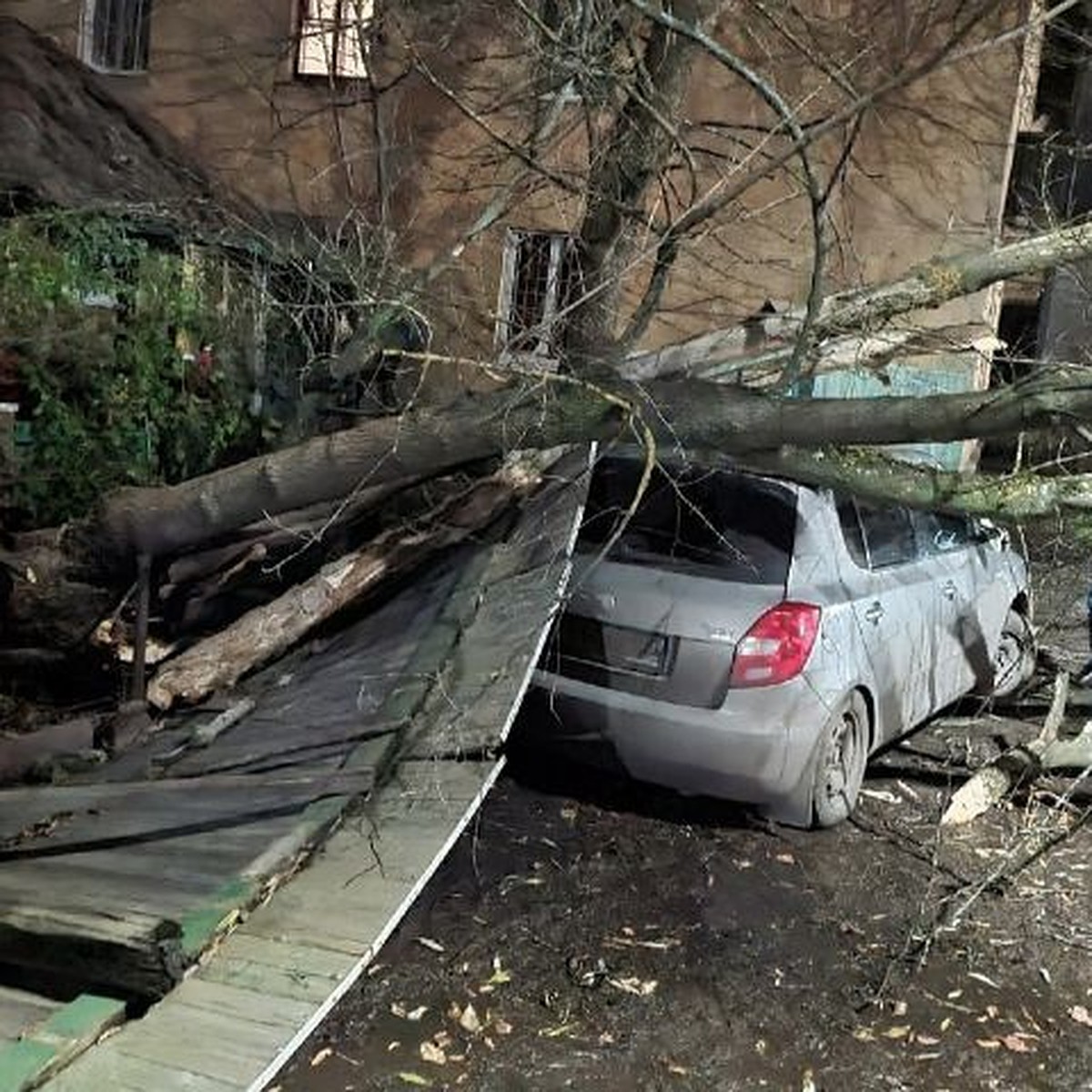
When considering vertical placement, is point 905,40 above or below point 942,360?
above

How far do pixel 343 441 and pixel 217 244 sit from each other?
659 cm

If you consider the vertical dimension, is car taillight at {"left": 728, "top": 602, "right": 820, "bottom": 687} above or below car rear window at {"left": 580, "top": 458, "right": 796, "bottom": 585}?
below

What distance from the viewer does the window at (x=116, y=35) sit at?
16.5m

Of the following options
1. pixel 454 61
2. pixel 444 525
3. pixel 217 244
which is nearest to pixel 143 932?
pixel 444 525

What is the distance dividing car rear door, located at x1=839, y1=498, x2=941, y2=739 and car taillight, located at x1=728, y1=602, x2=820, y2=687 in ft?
1.60

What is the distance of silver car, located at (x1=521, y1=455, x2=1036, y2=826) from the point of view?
17.6 feet

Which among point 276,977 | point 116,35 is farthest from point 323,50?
point 276,977

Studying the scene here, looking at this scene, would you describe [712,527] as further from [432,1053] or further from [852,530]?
[432,1053]

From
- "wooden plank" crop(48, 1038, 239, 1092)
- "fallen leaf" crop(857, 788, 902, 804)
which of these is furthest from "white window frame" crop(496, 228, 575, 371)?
"wooden plank" crop(48, 1038, 239, 1092)

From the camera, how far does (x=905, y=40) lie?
43.1 feet

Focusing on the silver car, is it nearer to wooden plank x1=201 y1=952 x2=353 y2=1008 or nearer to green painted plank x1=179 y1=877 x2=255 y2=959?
green painted plank x1=179 y1=877 x2=255 y2=959

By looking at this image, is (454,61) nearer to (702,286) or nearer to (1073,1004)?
(702,286)

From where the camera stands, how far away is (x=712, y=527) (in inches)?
220

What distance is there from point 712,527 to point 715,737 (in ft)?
2.99
